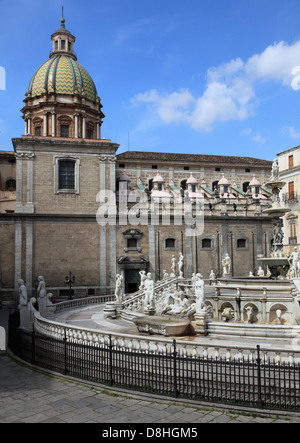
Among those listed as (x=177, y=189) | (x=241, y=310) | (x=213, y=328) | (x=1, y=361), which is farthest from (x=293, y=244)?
(x=1, y=361)

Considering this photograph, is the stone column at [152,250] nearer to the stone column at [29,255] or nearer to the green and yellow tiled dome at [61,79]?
the stone column at [29,255]

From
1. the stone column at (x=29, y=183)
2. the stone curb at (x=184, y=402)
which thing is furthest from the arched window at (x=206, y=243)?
the stone curb at (x=184, y=402)

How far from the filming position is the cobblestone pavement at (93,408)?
727cm

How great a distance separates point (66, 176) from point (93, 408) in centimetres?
2611

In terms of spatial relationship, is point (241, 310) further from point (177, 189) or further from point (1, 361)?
point (177, 189)

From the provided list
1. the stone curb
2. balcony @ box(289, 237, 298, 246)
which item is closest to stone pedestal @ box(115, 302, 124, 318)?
the stone curb

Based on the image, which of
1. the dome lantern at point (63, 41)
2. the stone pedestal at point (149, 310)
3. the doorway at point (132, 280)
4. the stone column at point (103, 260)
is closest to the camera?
the stone pedestal at point (149, 310)

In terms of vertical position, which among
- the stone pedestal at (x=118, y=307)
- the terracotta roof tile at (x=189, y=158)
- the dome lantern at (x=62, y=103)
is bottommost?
the stone pedestal at (x=118, y=307)

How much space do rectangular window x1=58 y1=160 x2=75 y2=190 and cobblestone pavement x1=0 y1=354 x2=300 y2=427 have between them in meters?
23.7

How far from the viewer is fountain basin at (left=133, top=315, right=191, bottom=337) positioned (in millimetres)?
12573

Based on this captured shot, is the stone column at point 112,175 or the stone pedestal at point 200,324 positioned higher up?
the stone column at point 112,175

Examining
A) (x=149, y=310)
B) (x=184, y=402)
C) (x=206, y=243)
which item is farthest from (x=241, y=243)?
(x=184, y=402)

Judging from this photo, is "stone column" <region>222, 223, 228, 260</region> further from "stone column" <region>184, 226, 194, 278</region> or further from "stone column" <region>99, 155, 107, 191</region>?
"stone column" <region>99, 155, 107, 191</region>

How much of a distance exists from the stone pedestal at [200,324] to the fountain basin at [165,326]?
40 centimetres
